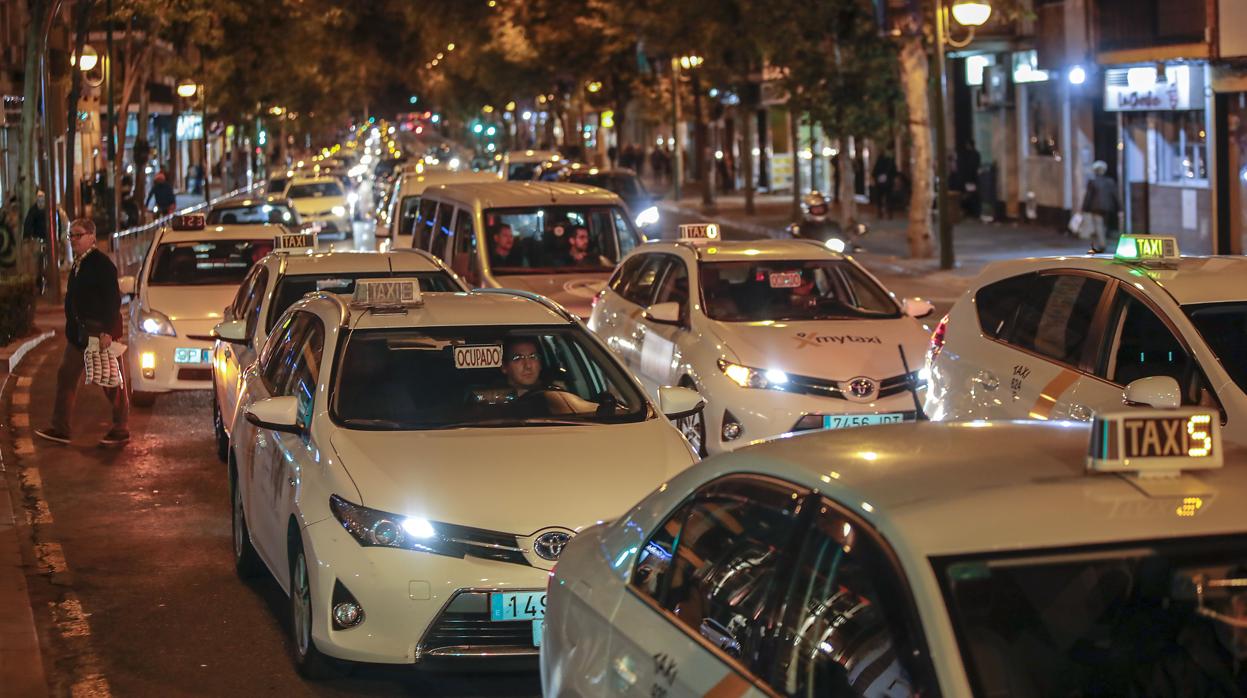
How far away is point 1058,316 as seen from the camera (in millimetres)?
8430

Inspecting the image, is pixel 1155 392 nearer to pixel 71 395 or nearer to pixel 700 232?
pixel 700 232

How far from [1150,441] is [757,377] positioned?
24.9 feet

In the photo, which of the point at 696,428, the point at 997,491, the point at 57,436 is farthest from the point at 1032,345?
the point at 57,436

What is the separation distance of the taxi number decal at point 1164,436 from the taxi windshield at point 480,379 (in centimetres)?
429

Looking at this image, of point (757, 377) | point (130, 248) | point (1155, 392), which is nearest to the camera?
point (1155, 392)

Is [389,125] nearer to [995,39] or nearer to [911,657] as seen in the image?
[995,39]

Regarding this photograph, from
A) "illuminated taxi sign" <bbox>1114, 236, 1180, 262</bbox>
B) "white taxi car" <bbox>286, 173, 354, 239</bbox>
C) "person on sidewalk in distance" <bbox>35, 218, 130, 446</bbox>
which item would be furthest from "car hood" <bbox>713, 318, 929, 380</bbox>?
"white taxi car" <bbox>286, 173, 354, 239</bbox>

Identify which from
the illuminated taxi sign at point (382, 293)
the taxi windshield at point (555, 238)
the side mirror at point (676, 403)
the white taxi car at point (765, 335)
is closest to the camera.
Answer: the side mirror at point (676, 403)

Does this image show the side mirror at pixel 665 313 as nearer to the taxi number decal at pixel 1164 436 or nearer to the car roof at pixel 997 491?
the car roof at pixel 997 491

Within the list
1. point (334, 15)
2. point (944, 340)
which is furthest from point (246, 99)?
point (944, 340)

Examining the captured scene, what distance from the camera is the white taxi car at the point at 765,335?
11.2 metres

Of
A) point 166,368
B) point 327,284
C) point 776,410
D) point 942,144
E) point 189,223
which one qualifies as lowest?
point 776,410

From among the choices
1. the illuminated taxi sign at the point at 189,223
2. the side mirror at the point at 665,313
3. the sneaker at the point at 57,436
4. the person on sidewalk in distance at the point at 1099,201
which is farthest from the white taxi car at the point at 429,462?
the person on sidewalk in distance at the point at 1099,201

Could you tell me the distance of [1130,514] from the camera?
3588mm
